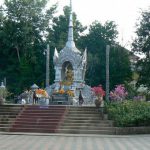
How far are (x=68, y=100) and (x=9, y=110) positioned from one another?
5.93m

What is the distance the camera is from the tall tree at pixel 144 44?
37281 mm

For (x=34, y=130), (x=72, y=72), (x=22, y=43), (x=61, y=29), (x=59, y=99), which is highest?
(x=61, y=29)

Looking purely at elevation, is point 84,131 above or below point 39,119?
below

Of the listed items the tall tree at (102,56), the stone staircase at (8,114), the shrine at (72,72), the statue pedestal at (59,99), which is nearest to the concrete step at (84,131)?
the stone staircase at (8,114)

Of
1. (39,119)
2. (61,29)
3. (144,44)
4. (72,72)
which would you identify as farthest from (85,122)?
(61,29)

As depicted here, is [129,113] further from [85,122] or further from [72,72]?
[72,72]

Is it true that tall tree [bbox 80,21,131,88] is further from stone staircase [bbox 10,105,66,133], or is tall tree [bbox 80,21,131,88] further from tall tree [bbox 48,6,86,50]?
stone staircase [bbox 10,105,66,133]

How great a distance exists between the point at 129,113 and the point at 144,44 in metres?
17.4

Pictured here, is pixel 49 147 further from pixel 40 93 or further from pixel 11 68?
pixel 11 68

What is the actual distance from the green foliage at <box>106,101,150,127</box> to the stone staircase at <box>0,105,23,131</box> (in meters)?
4.95

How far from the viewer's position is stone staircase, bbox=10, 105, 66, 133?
2008 centimetres

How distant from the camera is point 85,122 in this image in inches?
Result: 812

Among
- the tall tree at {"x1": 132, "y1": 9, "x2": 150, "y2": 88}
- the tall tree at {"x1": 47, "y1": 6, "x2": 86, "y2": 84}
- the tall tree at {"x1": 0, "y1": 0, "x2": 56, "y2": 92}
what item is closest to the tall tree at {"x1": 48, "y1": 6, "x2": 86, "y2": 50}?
the tall tree at {"x1": 47, "y1": 6, "x2": 86, "y2": 84}

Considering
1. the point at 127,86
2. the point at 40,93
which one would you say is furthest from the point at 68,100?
the point at 127,86
